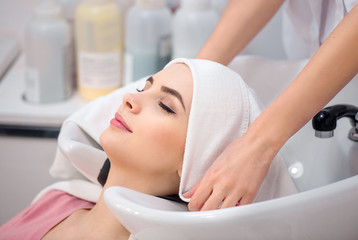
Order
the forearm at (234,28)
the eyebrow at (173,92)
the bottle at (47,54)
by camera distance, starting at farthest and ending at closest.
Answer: the bottle at (47,54)
the forearm at (234,28)
the eyebrow at (173,92)

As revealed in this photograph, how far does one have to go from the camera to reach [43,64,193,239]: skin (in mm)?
1013

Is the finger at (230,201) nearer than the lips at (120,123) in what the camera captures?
Yes

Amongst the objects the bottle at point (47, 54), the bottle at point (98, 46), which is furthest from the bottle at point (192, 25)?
the bottle at point (47, 54)

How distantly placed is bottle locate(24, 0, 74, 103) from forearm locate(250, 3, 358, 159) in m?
0.85

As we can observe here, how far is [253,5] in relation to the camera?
124cm

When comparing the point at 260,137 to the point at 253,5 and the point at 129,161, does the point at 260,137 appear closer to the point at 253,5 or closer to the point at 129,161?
the point at 129,161

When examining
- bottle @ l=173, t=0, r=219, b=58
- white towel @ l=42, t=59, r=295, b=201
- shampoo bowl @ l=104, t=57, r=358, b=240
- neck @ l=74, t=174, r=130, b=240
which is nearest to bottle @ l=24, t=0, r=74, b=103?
bottle @ l=173, t=0, r=219, b=58

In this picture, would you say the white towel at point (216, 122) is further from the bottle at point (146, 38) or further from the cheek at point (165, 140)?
the bottle at point (146, 38)

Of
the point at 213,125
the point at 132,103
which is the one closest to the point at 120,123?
the point at 132,103

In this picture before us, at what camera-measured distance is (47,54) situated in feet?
5.23

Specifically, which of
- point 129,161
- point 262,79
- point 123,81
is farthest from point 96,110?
point 123,81

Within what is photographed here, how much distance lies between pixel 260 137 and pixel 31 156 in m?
0.92

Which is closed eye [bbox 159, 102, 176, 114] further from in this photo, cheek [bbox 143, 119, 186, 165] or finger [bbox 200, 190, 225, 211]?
finger [bbox 200, 190, 225, 211]

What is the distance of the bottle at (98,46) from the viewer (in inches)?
62.6
